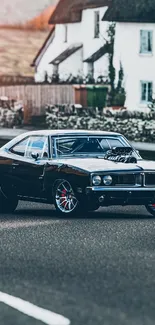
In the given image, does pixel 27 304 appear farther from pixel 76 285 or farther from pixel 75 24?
pixel 75 24

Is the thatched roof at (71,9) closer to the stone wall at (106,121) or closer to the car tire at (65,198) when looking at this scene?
the stone wall at (106,121)

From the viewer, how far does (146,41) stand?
213ft

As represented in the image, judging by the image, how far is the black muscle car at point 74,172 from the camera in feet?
57.8

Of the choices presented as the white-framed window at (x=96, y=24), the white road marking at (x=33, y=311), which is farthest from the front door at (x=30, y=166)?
the white-framed window at (x=96, y=24)

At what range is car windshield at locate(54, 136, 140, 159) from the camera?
61.2ft

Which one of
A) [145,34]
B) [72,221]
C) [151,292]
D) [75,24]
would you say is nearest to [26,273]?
[151,292]

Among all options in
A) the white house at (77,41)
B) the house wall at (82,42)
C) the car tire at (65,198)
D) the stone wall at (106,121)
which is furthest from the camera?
the white house at (77,41)

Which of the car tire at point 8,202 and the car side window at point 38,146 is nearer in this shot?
the car side window at point 38,146

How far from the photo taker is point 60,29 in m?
79.4

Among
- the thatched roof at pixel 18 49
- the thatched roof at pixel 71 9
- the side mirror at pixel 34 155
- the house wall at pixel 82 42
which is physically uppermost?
the thatched roof at pixel 71 9

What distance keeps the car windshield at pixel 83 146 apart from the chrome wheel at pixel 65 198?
75cm

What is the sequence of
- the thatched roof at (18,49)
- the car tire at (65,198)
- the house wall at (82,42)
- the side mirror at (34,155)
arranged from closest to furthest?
1. the car tire at (65,198)
2. the side mirror at (34,155)
3. the house wall at (82,42)
4. the thatched roof at (18,49)

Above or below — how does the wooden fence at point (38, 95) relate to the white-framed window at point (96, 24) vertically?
below

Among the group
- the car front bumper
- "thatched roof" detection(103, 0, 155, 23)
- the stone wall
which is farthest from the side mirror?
"thatched roof" detection(103, 0, 155, 23)
